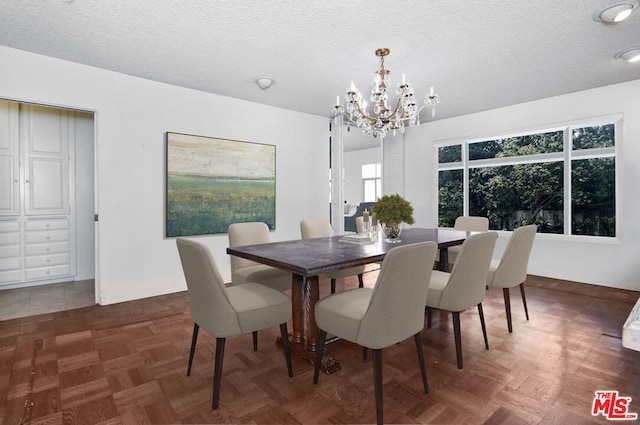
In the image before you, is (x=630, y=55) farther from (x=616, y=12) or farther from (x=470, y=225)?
(x=470, y=225)

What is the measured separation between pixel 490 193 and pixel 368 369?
431 centimetres

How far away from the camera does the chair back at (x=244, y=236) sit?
2957 millimetres

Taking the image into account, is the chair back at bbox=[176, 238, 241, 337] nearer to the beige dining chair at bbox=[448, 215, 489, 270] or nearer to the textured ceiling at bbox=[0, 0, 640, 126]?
the textured ceiling at bbox=[0, 0, 640, 126]

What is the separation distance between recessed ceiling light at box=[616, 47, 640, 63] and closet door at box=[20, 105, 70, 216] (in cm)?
632

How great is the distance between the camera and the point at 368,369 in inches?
86.5

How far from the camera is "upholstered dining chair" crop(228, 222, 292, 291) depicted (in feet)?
9.04

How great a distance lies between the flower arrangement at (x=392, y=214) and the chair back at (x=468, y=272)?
751 mm

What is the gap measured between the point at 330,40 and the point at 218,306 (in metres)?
2.34

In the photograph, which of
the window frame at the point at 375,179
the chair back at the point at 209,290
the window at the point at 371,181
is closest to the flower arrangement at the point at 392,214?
the chair back at the point at 209,290

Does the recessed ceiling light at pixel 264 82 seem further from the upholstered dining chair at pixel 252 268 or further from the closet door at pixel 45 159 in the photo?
the closet door at pixel 45 159

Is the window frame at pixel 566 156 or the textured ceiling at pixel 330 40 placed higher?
the textured ceiling at pixel 330 40

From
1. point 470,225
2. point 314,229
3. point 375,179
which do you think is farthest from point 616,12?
point 375,179

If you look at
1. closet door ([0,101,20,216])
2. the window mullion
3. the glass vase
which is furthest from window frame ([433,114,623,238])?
closet door ([0,101,20,216])

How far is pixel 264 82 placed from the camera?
388cm
